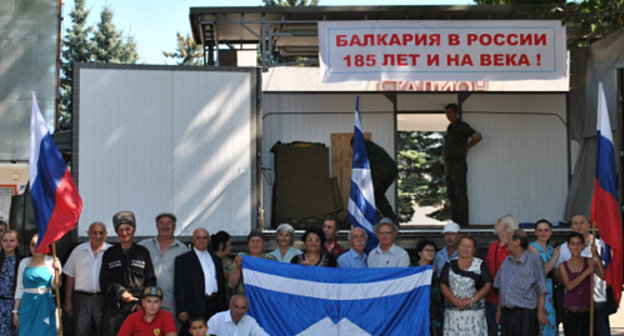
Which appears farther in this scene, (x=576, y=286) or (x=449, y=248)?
(x=449, y=248)

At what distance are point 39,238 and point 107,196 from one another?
2.00 metres

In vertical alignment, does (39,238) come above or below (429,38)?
below

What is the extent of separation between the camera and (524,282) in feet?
24.6

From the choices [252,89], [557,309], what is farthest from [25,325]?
[557,309]

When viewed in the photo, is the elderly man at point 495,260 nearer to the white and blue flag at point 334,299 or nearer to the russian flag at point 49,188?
the white and blue flag at point 334,299

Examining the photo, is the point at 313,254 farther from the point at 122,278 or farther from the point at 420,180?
the point at 420,180

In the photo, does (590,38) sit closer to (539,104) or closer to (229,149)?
(539,104)

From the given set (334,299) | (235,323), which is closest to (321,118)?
(334,299)

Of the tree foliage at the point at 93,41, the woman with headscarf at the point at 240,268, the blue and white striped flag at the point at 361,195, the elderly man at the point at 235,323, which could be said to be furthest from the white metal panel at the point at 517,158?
the tree foliage at the point at 93,41

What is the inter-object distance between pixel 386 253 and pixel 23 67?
17.8 meters

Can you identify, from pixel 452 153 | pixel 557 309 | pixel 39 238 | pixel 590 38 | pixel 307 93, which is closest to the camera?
pixel 39 238

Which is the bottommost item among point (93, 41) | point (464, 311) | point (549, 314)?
point (549, 314)

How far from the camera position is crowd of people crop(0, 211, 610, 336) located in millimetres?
7488

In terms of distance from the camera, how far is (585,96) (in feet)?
40.7
